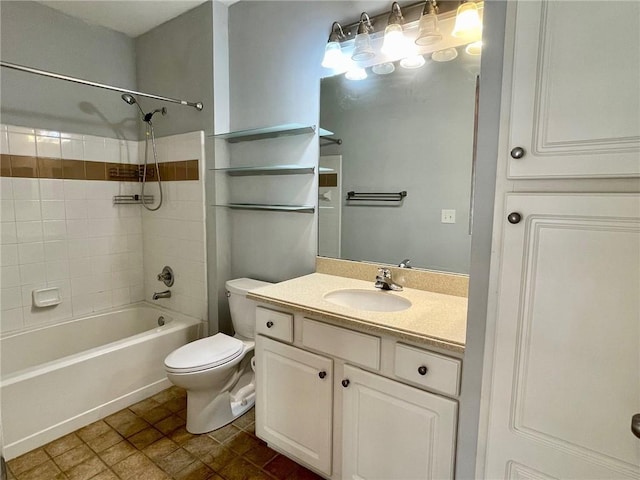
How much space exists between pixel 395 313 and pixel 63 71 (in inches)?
111

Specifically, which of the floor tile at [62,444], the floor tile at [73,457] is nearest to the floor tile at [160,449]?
the floor tile at [73,457]

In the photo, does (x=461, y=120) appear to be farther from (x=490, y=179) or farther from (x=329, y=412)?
(x=329, y=412)

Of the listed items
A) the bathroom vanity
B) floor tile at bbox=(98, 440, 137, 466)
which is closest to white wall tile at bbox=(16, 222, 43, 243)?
floor tile at bbox=(98, 440, 137, 466)

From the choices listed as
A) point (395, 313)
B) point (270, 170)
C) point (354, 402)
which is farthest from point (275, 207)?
point (354, 402)

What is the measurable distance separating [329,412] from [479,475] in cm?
60

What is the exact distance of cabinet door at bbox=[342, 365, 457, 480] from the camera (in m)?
1.15

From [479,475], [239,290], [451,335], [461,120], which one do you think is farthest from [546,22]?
[239,290]

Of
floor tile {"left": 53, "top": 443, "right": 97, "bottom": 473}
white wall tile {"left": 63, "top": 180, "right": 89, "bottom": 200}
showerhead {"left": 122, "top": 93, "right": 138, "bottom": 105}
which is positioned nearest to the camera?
floor tile {"left": 53, "top": 443, "right": 97, "bottom": 473}

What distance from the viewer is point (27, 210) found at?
2.32 m

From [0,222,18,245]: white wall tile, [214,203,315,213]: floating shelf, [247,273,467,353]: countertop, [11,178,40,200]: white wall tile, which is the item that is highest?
[11,178,40,200]: white wall tile

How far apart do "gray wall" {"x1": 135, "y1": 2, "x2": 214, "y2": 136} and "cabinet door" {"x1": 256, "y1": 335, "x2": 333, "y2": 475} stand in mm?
1614

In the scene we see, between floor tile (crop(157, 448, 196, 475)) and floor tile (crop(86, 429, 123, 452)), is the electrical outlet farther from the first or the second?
floor tile (crop(86, 429, 123, 452))

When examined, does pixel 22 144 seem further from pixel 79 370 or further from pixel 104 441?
pixel 104 441

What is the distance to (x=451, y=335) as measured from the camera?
3.74 ft
